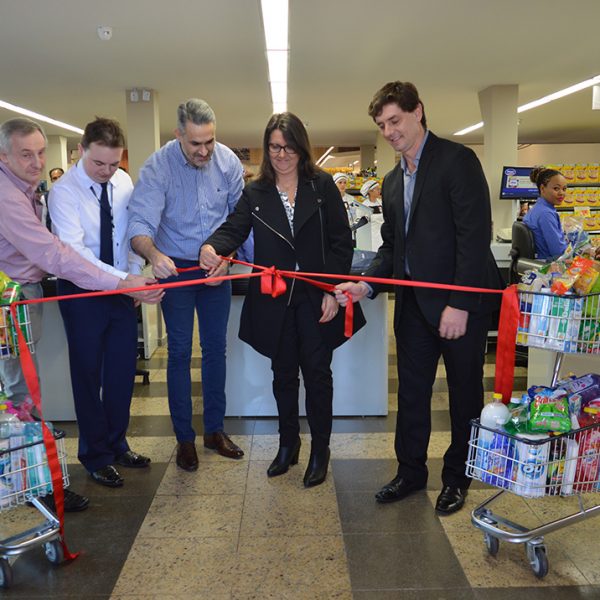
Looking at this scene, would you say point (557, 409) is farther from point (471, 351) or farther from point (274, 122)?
point (274, 122)

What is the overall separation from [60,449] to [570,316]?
1.81 m

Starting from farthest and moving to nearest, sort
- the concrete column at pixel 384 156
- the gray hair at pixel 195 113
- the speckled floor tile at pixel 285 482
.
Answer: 1. the concrete column at pixel 384 156
2. the speckled floor tile at pixel 285 482
3. the gray hair at pixel 195 113

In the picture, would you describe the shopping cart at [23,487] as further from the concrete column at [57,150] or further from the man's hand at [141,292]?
the concrete column at [57,150]

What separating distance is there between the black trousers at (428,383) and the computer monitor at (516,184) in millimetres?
7606

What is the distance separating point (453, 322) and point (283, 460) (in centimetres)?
113

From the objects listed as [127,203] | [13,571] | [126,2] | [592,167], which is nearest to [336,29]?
[126,2]

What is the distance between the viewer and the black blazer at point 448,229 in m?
2.27

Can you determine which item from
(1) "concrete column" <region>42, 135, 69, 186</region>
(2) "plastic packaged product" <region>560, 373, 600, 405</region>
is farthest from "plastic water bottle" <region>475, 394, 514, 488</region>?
(1) "concrete column" <region>42, 135, 69, 186</region>

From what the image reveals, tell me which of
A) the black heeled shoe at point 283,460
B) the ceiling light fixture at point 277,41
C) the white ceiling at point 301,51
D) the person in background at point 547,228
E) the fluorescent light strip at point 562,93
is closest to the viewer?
the black heeled shoe at point 283,460

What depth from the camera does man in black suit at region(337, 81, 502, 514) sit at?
→ 2.29 m

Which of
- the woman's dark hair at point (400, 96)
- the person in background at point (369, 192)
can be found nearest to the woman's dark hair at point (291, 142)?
the woman's dark hair at point (400, 96)

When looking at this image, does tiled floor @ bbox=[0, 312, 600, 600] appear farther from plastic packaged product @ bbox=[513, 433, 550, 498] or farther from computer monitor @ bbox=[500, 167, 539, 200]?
computer monitor @ bbox=[500, 167, 539, 200]

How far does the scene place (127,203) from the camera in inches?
113

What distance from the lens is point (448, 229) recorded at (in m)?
2.35
